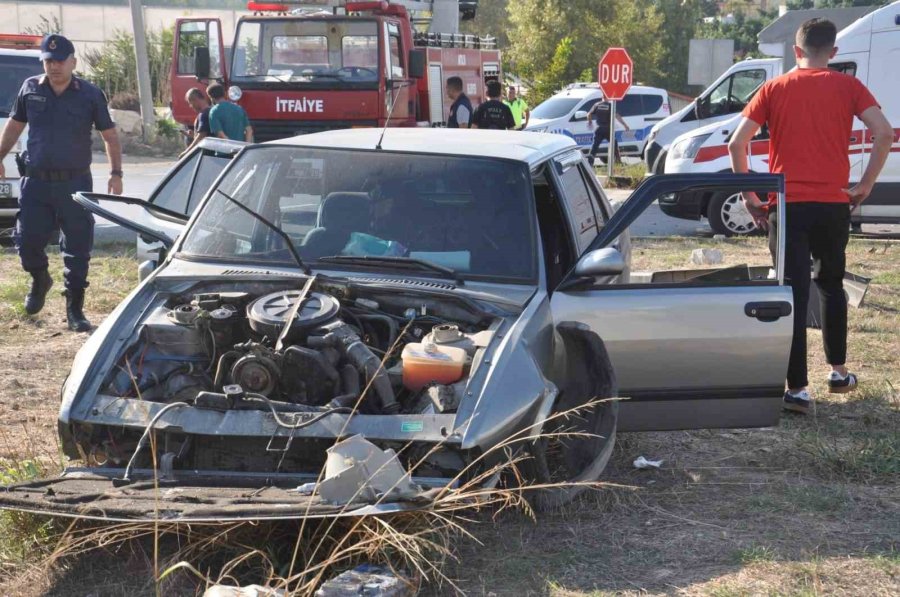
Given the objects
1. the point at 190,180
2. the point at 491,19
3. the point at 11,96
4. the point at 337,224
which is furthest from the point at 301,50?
the point at 491,19

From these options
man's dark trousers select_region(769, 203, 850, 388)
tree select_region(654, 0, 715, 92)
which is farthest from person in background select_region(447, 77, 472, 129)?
tree select_region(654, 0, 715, 92)

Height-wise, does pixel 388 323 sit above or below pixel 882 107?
below

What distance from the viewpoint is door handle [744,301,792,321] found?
495cm

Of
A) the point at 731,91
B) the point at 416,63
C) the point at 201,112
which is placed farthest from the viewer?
the point at 731,91

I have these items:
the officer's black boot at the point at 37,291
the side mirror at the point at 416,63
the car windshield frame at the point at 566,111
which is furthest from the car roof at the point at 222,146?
the car windshield frame at the point at 566,111

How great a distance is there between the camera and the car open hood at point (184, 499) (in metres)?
3.54

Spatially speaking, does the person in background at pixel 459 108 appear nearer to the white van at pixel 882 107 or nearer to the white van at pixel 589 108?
the white van at pixel 882 107

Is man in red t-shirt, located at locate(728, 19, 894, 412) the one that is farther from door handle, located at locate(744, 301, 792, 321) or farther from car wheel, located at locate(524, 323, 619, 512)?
car wheel, located at locate(524, 323, 619, 512)

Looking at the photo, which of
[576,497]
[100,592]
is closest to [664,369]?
[576,497]

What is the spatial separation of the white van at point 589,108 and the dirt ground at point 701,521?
17570 millimetres

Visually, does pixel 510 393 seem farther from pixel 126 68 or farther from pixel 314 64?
pixel 126 68

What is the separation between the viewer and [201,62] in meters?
15.0

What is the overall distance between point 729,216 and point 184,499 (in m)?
10.6

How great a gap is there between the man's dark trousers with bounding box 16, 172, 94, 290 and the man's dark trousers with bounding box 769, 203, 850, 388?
4.69 metres
